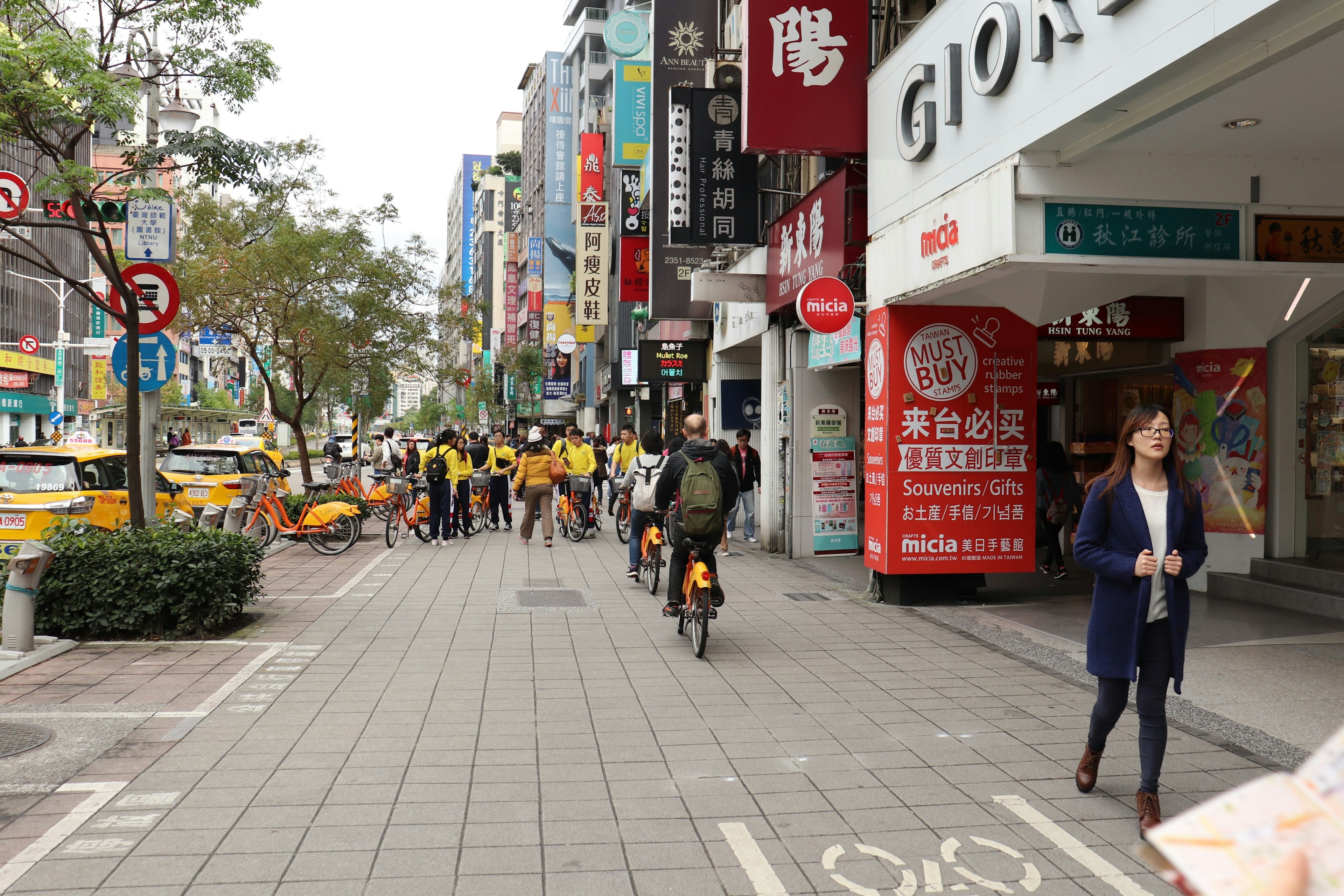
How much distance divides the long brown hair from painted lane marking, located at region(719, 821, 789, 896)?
200 cm

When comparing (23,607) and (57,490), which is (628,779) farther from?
(57,490)

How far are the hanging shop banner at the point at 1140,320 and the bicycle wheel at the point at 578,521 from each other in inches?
340

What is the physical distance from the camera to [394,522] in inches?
669

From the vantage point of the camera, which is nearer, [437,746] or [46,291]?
[437,746]

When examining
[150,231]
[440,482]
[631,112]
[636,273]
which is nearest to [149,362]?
[150,231]

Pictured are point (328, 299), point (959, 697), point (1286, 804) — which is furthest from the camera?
point (328, 299)

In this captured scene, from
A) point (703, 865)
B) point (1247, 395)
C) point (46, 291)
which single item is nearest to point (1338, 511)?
point (1247, 395)

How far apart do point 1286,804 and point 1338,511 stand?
10.5 meters

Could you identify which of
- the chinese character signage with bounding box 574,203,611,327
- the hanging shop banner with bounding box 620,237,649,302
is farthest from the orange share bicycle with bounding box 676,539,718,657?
the chinese character signage with bounding box 574,203,611,327

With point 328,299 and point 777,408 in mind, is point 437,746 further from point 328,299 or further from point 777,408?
point 328,299

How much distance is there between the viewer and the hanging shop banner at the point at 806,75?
1098 cm

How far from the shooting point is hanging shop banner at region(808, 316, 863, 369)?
12.5 meters

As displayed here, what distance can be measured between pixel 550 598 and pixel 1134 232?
255 inches

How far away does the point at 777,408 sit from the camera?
51.5 ft
